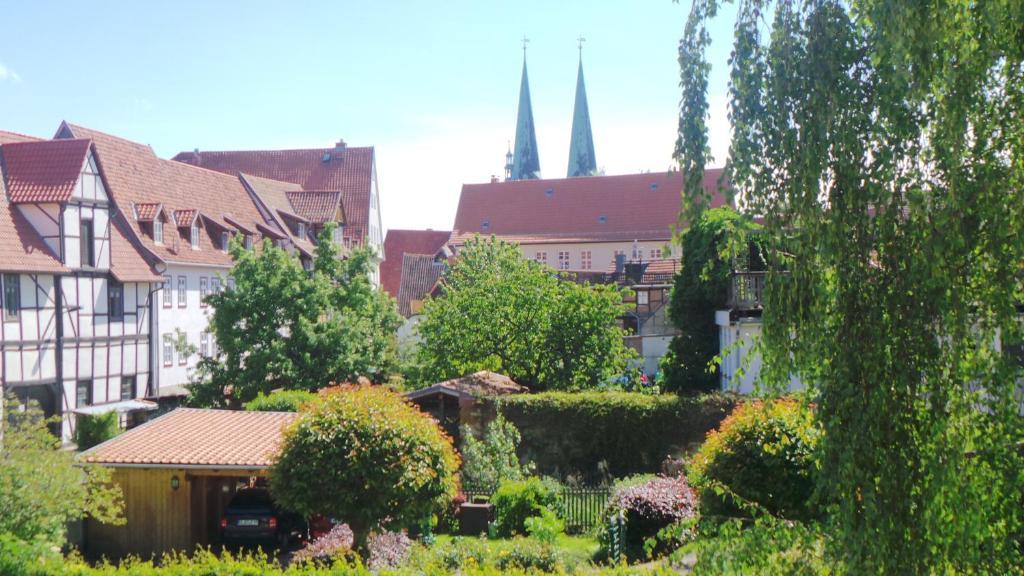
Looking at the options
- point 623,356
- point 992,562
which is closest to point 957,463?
point 992,562

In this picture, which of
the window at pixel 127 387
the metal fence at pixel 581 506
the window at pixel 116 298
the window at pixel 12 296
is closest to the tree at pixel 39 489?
the metal fence at pixel 581 506

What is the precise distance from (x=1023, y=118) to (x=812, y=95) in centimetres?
104

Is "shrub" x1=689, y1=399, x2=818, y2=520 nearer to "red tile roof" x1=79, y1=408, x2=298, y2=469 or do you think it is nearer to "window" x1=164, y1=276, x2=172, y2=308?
"red tile roof" x1=79, y1=408, x2=298, y2=469

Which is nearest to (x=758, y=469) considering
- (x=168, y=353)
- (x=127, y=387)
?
(x=127, y=387)

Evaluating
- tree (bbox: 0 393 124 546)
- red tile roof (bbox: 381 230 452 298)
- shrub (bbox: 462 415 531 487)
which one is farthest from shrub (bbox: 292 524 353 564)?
red tile roof (bbox: 381 230 452 298)

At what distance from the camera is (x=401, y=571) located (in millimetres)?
12672

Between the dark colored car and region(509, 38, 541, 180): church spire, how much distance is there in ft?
272

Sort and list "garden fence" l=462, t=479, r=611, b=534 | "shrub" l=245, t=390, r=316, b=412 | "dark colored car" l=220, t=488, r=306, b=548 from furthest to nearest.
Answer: "shrub" l=245, t=390, r=316, b=412, "garden fence" l=462, t=479, r=611, b=534, "dark colored car" l=220, t=488, r=306, b=548

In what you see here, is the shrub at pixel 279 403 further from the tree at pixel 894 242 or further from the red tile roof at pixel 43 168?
the tree at pixel 894 242

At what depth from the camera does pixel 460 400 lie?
24.8 meters

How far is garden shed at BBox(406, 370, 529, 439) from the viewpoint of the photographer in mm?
24562

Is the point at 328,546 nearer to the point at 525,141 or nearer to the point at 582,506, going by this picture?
the point at 582,506

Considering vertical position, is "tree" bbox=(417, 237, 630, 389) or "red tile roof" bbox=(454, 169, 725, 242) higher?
"red tile roof" bbox=(454, 169, 725, 242)

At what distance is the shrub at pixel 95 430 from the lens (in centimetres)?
2662
